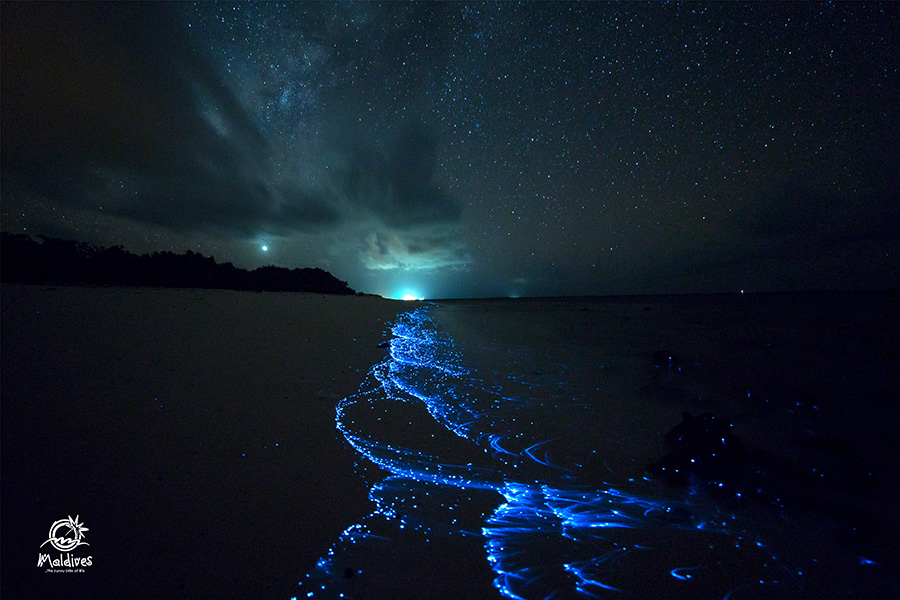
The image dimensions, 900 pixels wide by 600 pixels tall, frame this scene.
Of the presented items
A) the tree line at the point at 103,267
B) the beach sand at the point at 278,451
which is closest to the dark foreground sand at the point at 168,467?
the beach sand at the point at 278,451

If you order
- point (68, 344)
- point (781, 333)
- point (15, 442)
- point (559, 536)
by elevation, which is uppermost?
point (781, 333)

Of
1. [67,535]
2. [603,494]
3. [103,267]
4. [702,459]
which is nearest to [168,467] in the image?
[67,535]

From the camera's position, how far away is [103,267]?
14406 millimetres

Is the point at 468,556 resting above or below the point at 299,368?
below

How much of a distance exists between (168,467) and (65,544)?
0.57 metres

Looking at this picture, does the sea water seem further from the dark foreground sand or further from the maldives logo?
the maldives logo

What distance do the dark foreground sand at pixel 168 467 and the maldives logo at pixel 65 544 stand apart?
0.03 metres

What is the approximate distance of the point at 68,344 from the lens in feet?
13.9

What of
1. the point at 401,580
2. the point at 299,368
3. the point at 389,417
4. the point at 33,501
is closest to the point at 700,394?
the point at 389,417

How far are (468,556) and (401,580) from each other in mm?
404

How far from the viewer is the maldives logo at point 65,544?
1458 millimetres

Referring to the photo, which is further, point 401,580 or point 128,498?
point 128,498

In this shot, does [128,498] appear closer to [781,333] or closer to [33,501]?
[33,501]

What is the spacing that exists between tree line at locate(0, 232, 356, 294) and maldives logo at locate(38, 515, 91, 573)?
16275 mm
